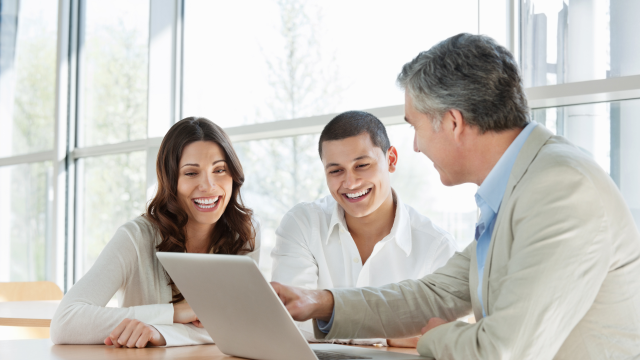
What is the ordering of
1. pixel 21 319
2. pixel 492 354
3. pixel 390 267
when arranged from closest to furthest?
pixel 492 354 < pixel 390 267 < pixel 21 319

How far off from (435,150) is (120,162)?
3.78 meters

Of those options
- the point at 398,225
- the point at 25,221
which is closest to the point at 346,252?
the point at 398,225

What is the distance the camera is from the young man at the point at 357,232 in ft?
7.08

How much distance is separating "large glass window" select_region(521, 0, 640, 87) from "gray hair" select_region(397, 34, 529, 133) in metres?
1.31

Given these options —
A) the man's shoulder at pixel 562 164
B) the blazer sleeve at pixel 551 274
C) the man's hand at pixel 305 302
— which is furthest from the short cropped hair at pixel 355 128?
the blazer sleeve at pixel 551 274

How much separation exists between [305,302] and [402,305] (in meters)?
0.27

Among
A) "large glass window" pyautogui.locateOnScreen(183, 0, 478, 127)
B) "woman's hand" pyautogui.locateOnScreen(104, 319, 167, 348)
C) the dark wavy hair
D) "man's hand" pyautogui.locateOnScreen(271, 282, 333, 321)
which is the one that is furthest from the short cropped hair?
"woman's hand" pyautogui.locateOnScreen(104, 319, 167, 348)

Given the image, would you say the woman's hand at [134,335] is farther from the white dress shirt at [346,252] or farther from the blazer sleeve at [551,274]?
the blazer sleeve at [551,274]

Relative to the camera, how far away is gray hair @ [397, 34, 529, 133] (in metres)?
1.24

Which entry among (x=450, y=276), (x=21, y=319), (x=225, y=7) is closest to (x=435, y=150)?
(x=450, y=276)

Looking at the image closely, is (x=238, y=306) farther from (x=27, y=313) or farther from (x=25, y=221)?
(x=25, y=221)

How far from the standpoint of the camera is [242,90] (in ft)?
12.6

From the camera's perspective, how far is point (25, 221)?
5.45 meters

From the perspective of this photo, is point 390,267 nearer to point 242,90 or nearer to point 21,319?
point 21,319
